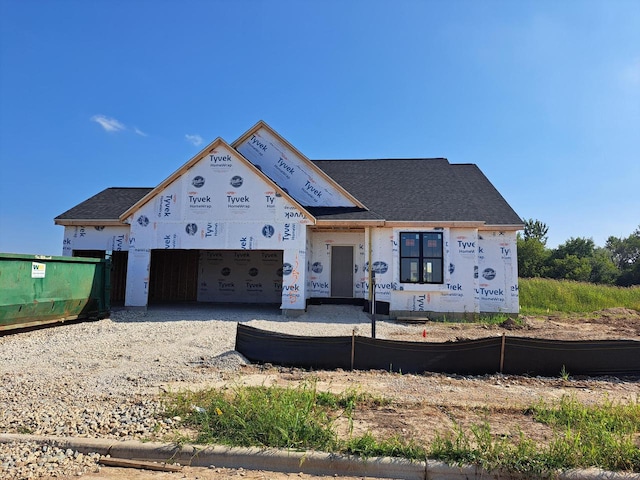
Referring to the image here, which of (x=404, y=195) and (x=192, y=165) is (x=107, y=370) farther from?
(x=404, y=195)

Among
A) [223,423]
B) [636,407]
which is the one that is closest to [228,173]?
[223,423]

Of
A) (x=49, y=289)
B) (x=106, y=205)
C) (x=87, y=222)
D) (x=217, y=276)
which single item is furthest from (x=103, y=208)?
(x=49, y=289)

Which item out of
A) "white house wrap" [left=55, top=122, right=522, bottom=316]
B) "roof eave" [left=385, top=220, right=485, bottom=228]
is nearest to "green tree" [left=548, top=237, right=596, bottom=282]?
"white house wrap" [left=55, top=122, right=522, bottom=316]

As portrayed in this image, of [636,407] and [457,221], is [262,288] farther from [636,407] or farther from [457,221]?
[636,407]

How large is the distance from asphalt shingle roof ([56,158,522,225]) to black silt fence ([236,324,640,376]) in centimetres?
819

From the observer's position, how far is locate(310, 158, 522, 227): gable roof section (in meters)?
15.6

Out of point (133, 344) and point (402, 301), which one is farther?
point (402, 301)

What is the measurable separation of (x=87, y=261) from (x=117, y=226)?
4.35 m

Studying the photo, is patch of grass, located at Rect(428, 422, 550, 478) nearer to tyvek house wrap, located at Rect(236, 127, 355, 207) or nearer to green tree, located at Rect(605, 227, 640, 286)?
tyvek house wrap, located at Rect(236, 127, 355, 207)

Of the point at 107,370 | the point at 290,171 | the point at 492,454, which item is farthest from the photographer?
the point at 290,171

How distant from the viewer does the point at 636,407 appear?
198 inches

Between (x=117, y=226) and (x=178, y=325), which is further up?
(x=117, y=226)

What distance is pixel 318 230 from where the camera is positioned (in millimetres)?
16859

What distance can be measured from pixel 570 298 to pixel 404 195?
1038 cm
